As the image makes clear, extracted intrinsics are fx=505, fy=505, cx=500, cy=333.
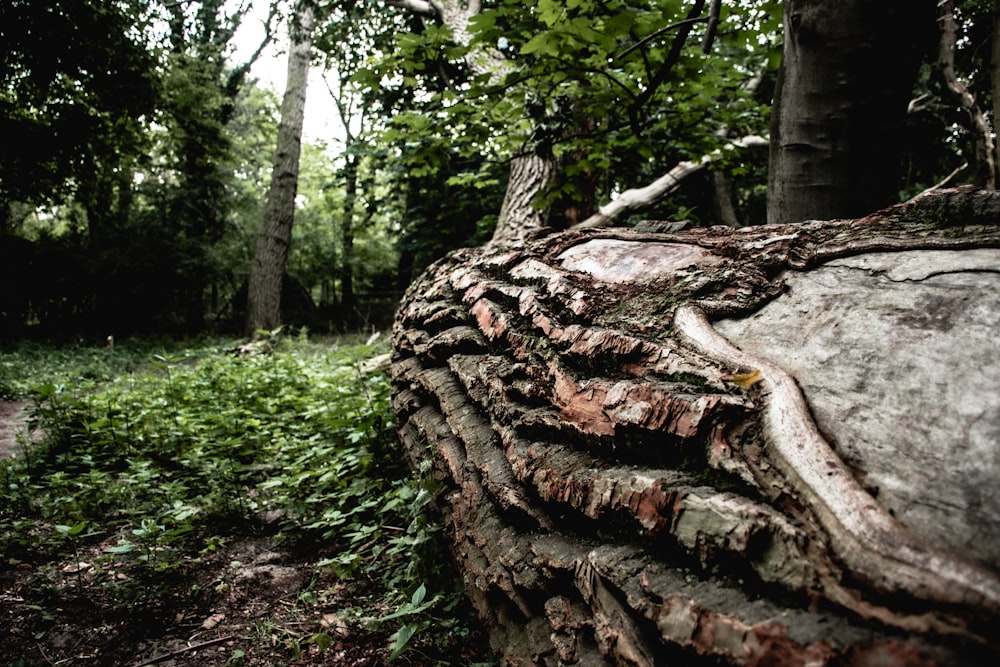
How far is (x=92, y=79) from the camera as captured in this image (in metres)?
6.37

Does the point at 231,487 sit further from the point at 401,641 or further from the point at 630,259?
the point at 630,259

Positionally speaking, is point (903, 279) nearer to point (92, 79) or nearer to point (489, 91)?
point (489, 91)

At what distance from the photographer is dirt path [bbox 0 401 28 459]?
173 inches

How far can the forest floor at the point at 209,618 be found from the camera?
179 centimetres

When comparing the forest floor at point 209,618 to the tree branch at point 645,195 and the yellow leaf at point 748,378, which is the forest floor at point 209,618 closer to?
the yellow leaf at point 748,378

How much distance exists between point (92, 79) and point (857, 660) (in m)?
8.80

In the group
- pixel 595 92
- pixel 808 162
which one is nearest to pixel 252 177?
pixel 595 92

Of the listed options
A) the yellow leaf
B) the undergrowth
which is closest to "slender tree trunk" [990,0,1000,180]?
the yellow leaf

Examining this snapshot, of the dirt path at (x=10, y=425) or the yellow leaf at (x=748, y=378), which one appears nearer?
the yellow leaf at (x=748, y=378)

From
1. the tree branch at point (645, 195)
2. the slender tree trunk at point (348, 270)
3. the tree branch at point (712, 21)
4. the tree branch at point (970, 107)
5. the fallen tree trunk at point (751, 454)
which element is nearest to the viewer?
the fallen tree trunk at point (751, 454)

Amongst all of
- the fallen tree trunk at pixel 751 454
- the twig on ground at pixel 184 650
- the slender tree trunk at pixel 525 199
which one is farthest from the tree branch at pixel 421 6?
the twig on ground at pixel 184 650

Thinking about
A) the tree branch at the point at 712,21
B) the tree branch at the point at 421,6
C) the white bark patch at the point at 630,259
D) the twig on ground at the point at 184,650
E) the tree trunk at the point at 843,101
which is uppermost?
the tree branch at the point at 421,6

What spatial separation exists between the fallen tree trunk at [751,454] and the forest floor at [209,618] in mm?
456

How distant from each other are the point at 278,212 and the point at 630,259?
10.4 m
